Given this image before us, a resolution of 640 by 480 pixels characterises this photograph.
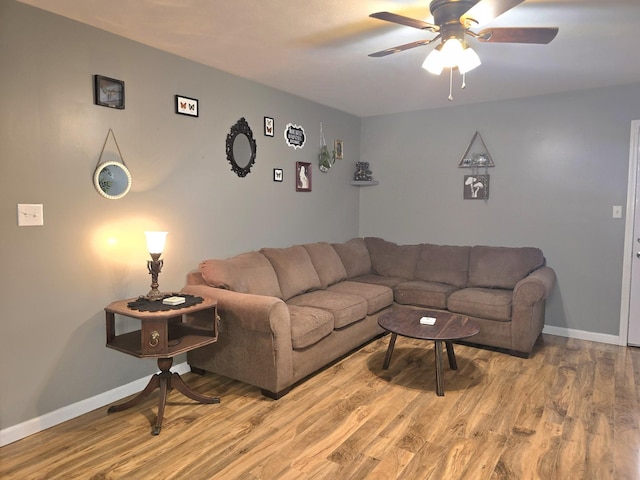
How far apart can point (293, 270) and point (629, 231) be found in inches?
120

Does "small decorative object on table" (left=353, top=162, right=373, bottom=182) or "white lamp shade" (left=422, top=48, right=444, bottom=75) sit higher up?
"white lamp shade" (left=422, top=48, right=444, bottom=75)

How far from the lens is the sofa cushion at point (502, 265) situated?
404 centimetres

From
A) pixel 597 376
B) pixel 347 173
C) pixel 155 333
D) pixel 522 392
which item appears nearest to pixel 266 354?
pixel 155 333

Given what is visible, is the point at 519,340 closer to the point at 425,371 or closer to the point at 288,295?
the point at 425,371

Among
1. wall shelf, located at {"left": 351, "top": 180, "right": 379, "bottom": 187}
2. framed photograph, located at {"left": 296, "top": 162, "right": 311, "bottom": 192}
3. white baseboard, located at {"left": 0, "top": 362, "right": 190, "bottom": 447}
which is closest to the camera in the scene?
white baseboard, located at {"left": 0, "top": 362, "right": 190, "bottom": 447}

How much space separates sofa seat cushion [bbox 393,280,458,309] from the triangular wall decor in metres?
1.34

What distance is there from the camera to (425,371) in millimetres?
3299

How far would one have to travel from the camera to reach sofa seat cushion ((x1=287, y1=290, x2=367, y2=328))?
11.0 ft

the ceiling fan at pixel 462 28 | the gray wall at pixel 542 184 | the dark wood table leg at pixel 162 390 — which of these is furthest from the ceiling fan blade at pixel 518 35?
the dark wood table leg at pixel 162 390

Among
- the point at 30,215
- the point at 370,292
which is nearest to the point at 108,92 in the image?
the point at 30,215

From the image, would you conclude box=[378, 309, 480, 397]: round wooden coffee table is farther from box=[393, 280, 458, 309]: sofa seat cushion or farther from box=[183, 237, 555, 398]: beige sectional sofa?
box=[393, 280, 458, 309]: sofa seat cushion

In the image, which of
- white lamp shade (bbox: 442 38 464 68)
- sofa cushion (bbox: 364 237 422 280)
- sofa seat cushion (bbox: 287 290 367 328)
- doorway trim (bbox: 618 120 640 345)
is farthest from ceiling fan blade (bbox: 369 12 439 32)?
sofa cushion (bbox: 364 237 422 280)

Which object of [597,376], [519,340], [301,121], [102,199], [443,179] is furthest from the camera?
[443,179]

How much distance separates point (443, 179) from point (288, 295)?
7.70 feet
